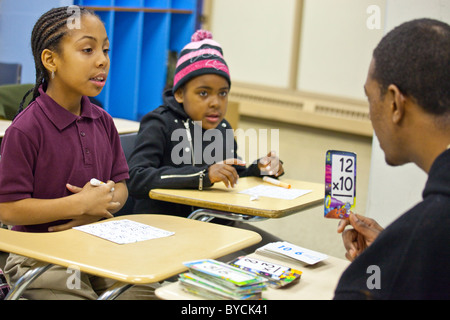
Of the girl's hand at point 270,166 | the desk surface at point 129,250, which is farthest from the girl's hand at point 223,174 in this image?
the desk surface at point 129,250

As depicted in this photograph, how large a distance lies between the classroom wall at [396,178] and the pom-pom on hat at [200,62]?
120 centimetres

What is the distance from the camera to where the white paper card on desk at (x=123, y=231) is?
5.46 ft

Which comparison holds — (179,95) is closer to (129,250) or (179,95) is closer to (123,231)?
(123,231)

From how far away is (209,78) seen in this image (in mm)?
2781

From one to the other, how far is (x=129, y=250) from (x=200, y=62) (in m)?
1.44

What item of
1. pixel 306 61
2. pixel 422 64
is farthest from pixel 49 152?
pixel 306 61

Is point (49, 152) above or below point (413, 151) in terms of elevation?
below

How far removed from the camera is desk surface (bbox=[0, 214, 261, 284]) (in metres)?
1.41

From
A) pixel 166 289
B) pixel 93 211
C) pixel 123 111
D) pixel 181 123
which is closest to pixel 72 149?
pixel 93 211

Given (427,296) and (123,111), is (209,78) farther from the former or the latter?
(123,111)

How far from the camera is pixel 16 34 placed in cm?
360

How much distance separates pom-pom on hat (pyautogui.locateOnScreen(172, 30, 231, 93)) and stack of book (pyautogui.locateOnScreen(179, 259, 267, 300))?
154 centimetres

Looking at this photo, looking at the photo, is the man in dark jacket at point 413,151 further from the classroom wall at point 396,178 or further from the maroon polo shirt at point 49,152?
the classroom wall at point 396,178

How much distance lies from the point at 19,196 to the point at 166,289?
66 cm
